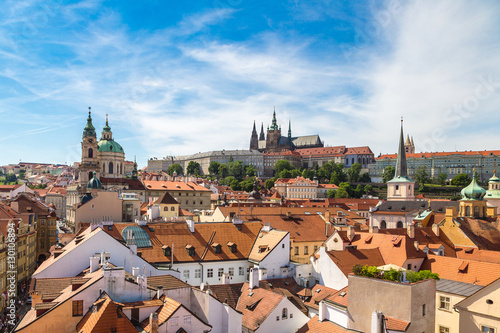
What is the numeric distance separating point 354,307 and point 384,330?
264 cm

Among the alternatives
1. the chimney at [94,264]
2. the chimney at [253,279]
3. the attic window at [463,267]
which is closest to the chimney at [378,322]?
the chimney at [253,279]

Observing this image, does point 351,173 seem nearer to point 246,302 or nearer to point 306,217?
point 306,217

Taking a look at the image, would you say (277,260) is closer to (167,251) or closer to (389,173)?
(167,251)

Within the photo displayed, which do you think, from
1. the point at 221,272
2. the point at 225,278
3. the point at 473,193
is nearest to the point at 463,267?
the point at 225,278

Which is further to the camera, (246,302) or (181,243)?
(181,243)

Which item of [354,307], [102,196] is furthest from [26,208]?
[354,307]

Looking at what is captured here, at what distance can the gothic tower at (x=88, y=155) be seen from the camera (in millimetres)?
110375

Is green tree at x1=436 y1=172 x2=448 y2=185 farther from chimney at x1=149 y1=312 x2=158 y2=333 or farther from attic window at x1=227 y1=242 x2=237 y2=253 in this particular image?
chimney at x1=149 y1=312 x2=158 y2=333

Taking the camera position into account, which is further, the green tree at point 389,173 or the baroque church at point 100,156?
the green tree at point 389,173

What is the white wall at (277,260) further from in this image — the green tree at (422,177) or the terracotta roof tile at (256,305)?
the green tree at (422,177)

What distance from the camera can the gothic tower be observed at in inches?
4345

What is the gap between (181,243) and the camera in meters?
36.8

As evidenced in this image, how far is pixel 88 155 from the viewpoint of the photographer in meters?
113

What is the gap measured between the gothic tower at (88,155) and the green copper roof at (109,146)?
6786 mm
